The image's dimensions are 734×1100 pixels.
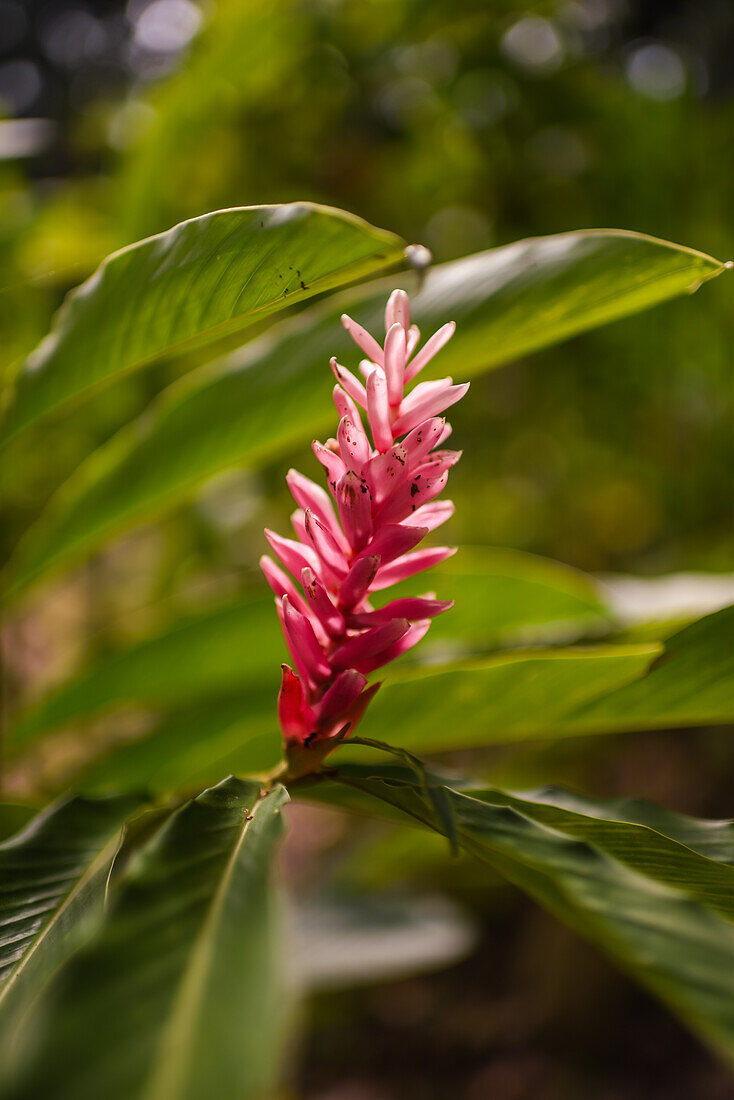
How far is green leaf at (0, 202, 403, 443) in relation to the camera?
1.27ft

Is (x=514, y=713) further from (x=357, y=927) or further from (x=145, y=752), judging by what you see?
(x=357, y=927)

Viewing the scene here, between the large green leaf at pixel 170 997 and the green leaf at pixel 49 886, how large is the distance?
0.26ft

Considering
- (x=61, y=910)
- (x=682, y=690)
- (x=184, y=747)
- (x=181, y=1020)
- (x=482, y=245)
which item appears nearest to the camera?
(x=181, y=1020)

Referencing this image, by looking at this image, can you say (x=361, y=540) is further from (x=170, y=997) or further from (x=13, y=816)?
(x=13, y=816)

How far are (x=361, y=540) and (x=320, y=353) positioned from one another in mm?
270

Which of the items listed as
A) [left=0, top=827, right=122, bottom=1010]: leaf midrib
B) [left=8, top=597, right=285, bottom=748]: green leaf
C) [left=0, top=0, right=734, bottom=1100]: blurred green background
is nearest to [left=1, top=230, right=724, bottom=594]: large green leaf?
[left=8, top=597, right=285, bottom=748]: green leaf

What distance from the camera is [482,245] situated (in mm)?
1735

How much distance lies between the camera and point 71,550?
67 centimetres

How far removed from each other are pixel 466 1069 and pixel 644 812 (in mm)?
1833

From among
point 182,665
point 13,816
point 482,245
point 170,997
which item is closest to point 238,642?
point 182,665

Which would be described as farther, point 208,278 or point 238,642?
point 238,642

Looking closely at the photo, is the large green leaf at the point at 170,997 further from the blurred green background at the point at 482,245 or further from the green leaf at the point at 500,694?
the blurred green background at the point at 482,245

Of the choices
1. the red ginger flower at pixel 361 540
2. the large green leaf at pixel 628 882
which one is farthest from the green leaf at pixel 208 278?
the large green leaf at pixel 628 882

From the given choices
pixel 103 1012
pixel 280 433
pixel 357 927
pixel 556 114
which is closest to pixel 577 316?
pixel 280 433
